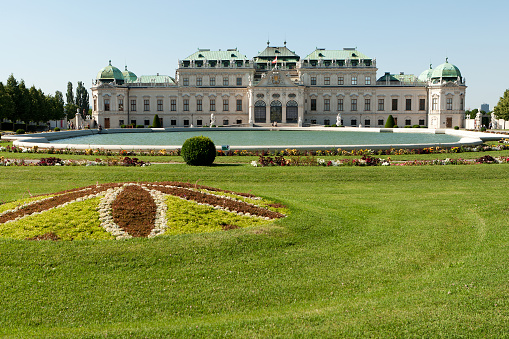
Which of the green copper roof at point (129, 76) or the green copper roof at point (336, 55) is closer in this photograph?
the green copper roof at point (336, 55)

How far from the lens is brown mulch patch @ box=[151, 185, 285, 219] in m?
13.8

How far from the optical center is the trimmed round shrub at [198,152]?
87.6 ft

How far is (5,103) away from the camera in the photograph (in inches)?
2655

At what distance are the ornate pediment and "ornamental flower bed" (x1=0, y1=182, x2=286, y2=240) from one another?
79.8 m

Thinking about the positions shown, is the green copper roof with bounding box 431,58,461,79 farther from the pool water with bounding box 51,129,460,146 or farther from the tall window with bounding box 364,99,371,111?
the pool water with bounding box 51,129,460,146

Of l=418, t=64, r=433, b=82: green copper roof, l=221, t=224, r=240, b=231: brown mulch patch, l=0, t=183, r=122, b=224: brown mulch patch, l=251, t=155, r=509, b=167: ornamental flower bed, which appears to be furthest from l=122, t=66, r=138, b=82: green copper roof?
l=221, t=224, r=240, b=231: brown mulch patch

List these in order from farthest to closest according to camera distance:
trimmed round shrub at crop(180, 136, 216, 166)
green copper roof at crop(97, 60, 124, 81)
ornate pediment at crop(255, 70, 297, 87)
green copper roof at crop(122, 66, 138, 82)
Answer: green copper roof at crop(122, 66, 138, 82), green copper roof at crop(97, 60, 124, 81), ornate pediment at crop(255, 70, 297, 87), trimmed round shrub at crop(180, 136, 216, 166)

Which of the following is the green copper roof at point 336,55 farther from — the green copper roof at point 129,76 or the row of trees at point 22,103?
the row of trees at point 22,103

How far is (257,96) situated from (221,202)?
81041 millimetres

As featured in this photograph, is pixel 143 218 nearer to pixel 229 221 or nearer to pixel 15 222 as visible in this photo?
pixel 229 221

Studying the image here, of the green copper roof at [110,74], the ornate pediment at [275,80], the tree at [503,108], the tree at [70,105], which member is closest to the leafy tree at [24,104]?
the green copper roof at [110,74]

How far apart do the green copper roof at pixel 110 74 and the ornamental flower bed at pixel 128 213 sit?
8762cm

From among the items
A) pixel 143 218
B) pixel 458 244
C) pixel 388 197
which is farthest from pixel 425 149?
pixel 143 218

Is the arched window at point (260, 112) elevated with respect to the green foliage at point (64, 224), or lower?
elevated
